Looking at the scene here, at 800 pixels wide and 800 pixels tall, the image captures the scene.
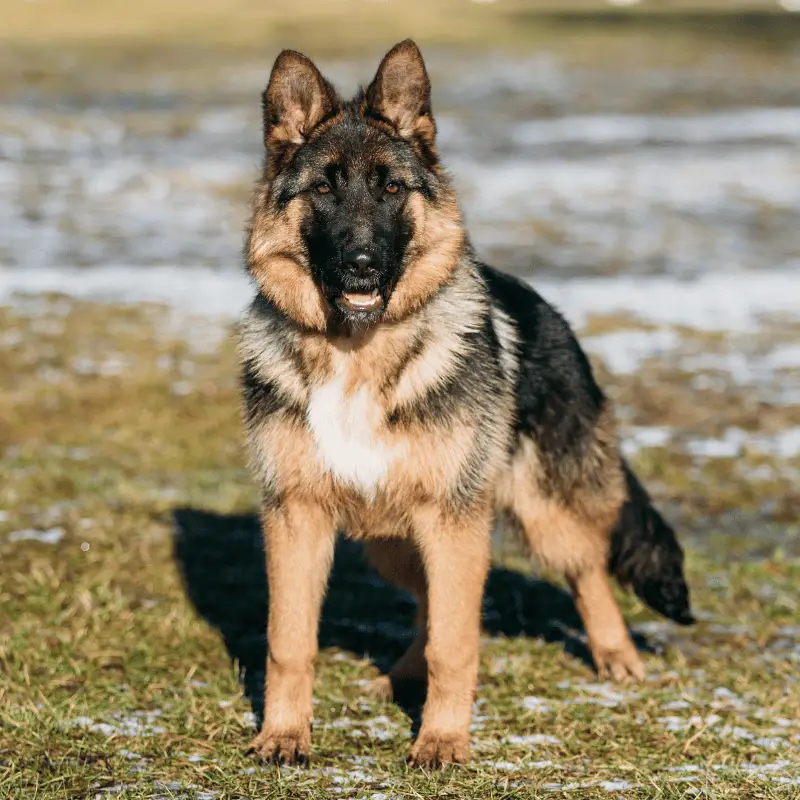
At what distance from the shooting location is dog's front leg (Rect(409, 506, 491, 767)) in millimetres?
4723

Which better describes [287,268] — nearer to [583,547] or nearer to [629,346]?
[583,547]

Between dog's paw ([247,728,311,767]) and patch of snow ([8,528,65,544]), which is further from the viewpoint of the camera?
patch of snow ([8,528,65,544])

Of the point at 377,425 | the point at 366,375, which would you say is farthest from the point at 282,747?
the point at 366,375

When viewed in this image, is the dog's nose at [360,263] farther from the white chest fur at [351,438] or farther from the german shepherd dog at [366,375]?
the white chest fur at [351,438]

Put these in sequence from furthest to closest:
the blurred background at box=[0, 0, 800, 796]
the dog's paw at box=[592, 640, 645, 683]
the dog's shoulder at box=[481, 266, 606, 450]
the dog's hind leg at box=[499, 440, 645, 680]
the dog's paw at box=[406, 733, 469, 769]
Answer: the blurred background at box=[0, 0, 800, 796]
the dog's paw at box=[592, 640, 645, 683]
the dog's hind leg at box=[499, 440, 645, 680]
the dog's shoulder at box=[481, 266, 606, 450]
the dog's paw at box=[406, 733, 469, 769]

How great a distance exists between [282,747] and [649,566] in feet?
6.49

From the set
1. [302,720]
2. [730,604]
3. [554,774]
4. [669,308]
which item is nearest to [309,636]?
[302,720]

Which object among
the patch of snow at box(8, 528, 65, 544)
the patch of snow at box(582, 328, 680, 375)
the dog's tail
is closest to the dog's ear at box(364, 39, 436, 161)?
the dog's tail

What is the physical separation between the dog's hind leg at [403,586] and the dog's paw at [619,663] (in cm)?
85

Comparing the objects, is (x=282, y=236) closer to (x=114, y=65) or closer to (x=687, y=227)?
(x=687, y=227)

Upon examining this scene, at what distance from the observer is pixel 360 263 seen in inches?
176

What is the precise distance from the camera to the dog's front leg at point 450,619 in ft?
15.5

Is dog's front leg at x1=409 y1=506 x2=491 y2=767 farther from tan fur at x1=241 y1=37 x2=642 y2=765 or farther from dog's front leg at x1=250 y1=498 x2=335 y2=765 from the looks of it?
dog's front leg at x1=250 y1=498 x2=335 y2=765

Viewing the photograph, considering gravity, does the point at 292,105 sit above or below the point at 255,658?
above
